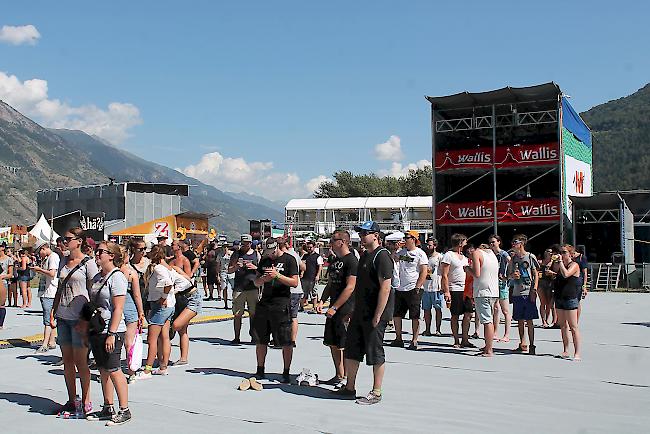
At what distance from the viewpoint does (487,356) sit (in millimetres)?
9680

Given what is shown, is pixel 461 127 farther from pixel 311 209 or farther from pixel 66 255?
pixel 311 209

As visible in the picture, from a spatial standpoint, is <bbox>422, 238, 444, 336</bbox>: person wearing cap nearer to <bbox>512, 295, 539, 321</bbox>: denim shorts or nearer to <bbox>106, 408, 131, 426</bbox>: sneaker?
<bbox>512, 295, 539, 321</bbox>: denim shorts

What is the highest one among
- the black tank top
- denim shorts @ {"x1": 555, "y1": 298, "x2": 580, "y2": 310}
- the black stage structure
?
the black stage structure

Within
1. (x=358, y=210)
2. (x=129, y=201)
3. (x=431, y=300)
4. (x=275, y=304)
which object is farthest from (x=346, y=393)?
(x=129, y=201)

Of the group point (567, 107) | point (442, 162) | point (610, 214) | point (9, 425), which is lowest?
point (9, 425)

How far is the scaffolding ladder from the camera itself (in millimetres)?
26391

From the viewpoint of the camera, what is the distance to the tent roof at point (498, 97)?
28.8m

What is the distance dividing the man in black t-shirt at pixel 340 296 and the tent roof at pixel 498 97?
2314 cm

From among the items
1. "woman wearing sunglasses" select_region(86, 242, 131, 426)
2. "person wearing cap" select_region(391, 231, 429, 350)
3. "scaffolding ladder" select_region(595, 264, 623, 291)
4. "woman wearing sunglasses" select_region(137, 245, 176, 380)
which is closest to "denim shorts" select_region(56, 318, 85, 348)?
"woman wearing sunglasses" select_region(86, 242, 131, 426)

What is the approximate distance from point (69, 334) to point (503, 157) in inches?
1052

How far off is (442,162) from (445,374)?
944 inches

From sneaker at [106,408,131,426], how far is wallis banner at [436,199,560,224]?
26.5 meters

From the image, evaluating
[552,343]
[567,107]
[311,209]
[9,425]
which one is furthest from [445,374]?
Answer: [311,209]

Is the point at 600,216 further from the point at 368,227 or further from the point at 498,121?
the point at 368,227
